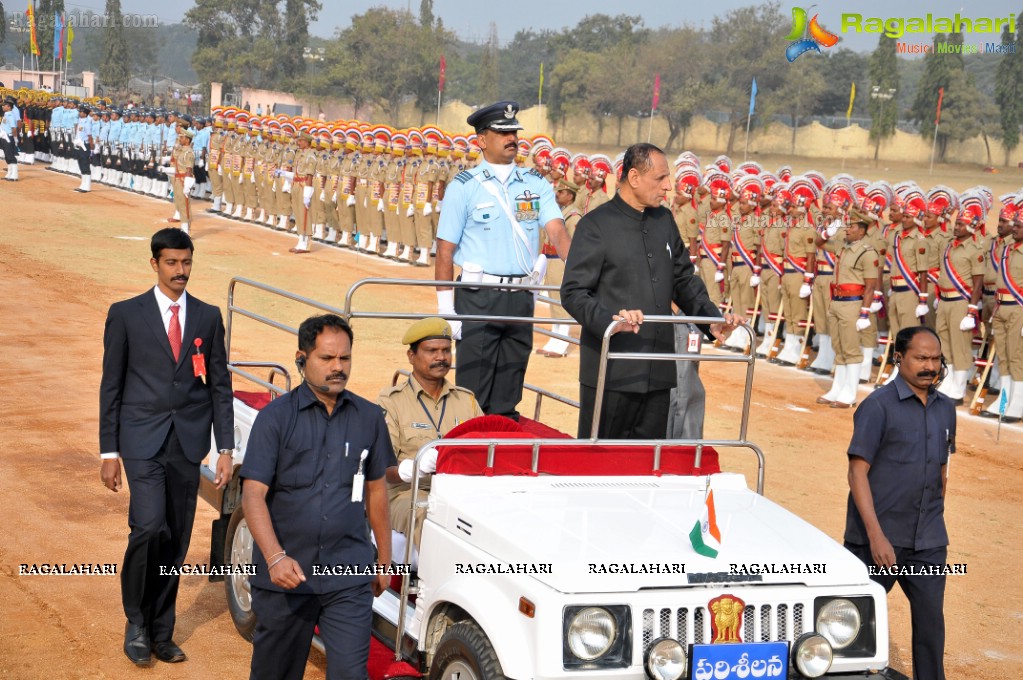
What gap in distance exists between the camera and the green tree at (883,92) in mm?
45750

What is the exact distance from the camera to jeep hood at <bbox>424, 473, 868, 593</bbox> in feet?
14.3

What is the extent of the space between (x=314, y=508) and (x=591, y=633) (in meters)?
1.07

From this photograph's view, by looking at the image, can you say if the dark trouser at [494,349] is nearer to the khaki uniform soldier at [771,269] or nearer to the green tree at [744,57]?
the khaki uniform soldier at [771,269]

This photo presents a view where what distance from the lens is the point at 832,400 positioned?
543 inches

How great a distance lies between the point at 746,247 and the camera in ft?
55.9

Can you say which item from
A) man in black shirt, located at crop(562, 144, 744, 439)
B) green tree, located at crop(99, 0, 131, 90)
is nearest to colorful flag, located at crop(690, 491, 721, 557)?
man in black shirt, located at crop(562, 144, 744, 439)

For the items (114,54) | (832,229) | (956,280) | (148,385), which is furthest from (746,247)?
(114,54)

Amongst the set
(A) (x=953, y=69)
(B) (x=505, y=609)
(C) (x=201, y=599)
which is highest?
(A) (x=953, y=69)

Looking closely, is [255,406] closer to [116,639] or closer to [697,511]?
[116,639]

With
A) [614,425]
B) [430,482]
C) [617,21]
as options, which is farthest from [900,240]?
[617,21]

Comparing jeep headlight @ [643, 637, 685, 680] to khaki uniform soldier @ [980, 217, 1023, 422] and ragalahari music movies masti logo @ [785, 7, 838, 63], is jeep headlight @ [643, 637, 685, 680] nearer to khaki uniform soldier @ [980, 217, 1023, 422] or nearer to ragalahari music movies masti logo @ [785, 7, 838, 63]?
khaki uniform soldier @ [980, 217, 1023, 422]

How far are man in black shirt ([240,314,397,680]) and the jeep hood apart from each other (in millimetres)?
481

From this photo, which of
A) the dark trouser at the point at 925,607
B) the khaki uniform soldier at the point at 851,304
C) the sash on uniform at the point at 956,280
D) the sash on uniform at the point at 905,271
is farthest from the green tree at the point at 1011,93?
the dark trouser at the point at 925,607

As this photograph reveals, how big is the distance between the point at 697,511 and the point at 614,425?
93cm
